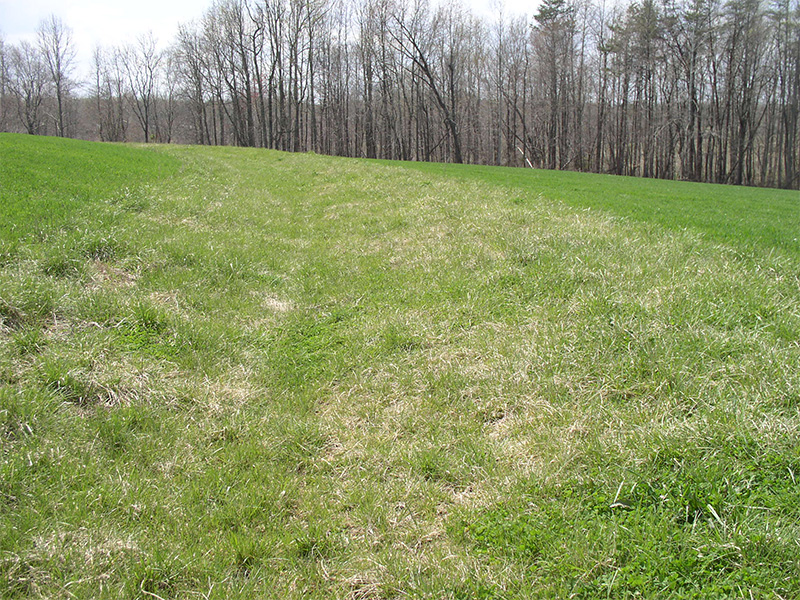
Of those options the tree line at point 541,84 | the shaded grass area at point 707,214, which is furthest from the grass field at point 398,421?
the tree line at point 541,84

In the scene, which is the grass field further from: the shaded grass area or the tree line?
the tree line

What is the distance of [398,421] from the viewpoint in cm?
387

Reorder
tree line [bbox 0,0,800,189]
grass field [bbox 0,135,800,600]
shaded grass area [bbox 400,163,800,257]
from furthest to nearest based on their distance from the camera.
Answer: tree line [bbox 0,0,800,189] → shaded grass area [bbox 400,163,800,257] → grass field [bbox 0,135,800,600]

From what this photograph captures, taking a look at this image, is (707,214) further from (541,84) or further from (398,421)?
(541,84)

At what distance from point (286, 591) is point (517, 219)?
8948 millimetres

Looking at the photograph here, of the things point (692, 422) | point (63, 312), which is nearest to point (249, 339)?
point (63, 312)

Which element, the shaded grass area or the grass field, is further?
the shaded grass area

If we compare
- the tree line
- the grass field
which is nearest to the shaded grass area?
the grass field

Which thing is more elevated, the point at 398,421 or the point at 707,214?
the point at 707,214

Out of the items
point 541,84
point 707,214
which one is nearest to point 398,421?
point 707,214

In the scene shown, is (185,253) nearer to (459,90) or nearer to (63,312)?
(63,312)

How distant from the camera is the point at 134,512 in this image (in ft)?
9.12

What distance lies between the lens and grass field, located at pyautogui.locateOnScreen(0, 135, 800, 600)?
2412 millimetres

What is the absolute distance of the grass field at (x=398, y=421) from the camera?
2.41 m
